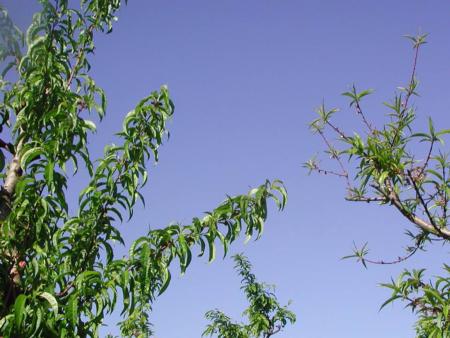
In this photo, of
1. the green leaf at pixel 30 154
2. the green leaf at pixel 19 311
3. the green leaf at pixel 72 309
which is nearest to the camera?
the green leaf at pixel 19 311

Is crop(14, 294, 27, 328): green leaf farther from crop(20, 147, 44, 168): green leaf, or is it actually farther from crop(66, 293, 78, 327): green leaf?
crop(20, 147, 44, 168): green leaf

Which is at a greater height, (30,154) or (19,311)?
(30,154)

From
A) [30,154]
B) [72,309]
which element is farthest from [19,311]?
[30,154]

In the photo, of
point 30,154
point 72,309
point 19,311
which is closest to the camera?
point 19,311

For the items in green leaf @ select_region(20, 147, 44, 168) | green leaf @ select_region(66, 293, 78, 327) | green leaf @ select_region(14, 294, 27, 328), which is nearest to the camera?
green leaf @ select_region(14, 294, 27, 328)

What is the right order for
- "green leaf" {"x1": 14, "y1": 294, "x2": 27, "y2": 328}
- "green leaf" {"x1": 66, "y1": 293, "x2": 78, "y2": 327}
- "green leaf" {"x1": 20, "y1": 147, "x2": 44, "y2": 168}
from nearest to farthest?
"green leaf" {"x1": 14, "y1": 294, "x2": 27, "y2": 328}
"green leaf" {"x1": 66, "y1": 293, "x2": 78, "y2": 327}
"green leaf" {"x1": 20, "y1": 147, "x2": 44, "y2": 168}

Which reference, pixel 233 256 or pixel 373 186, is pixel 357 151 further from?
pixel 233 256

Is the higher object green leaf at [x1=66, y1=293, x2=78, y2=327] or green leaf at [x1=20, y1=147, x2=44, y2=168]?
green leaf at [x1=20, y1=147, x2=44, y2=168]

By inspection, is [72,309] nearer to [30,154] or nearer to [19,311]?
[19,311]

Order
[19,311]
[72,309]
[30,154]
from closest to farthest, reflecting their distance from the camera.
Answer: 1. [19,311]
2. [72,309]
3. [30,154]

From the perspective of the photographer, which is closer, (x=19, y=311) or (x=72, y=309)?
(x=19, y=311)

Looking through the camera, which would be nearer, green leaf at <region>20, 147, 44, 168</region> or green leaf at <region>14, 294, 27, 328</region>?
green leaf at <region>14, 294, 27, 328</region>

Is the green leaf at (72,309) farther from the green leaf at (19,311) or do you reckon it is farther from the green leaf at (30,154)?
the green leaf at (30,154)

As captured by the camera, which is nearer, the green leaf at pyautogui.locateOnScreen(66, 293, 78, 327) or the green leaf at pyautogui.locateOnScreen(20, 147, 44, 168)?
the green leaf at pyautogui.locateOnScreen(66, 293, 78, 327)
